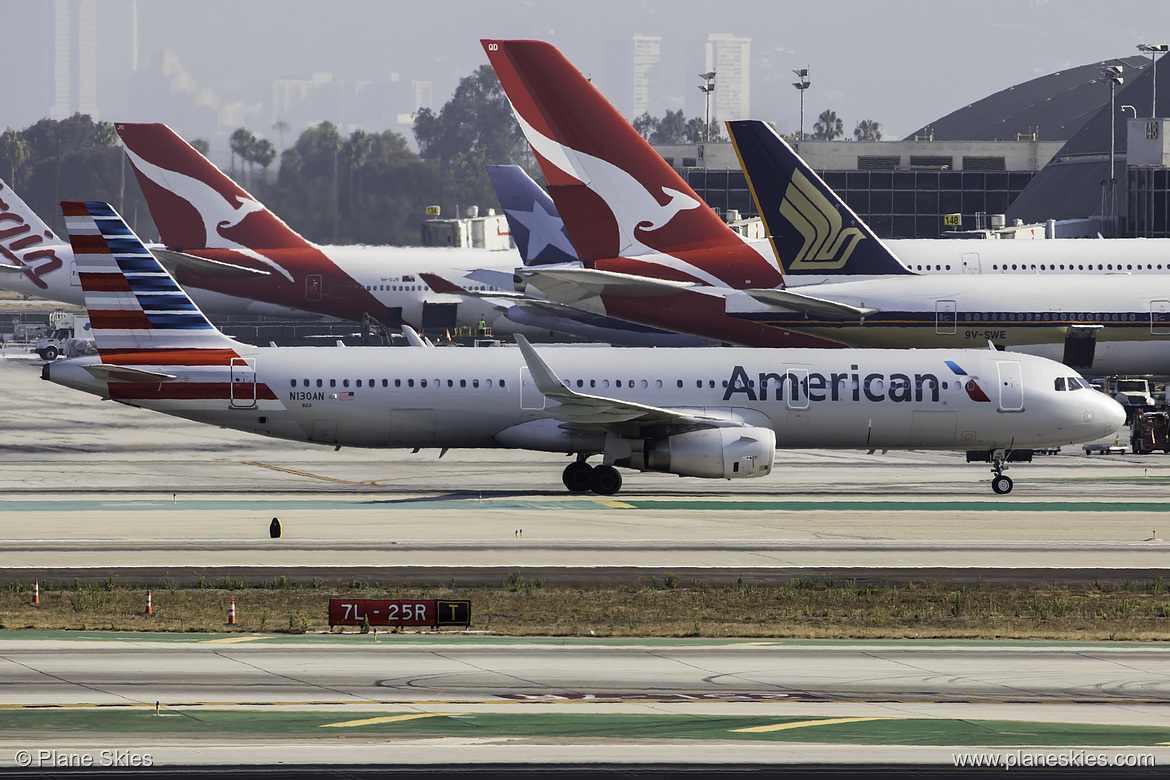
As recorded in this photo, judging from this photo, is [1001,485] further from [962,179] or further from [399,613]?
[962,179]

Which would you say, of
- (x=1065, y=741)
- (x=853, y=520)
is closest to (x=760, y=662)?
(x=1065, y=741)

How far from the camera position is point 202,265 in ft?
260

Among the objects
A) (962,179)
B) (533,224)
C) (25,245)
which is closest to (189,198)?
(533,224)

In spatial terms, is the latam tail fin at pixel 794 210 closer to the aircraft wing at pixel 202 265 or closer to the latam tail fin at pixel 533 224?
the latam tail fin at pixel 533 224

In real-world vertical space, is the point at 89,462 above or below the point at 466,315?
below

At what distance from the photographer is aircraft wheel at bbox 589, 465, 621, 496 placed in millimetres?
41531

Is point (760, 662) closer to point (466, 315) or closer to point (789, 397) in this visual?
point (789, 397)

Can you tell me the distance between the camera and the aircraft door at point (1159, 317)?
5431 cm

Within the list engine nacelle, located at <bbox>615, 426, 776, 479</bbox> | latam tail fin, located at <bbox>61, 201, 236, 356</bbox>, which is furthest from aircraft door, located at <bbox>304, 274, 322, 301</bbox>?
engine nacelle, located at <bbox>615, 426, 776, 479</bbox>

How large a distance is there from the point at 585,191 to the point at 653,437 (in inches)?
640

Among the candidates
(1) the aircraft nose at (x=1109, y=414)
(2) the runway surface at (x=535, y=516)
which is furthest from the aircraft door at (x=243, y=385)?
(1) the aircraft nose at (x=1109, y=414)

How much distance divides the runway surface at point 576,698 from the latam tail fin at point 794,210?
3322 cm

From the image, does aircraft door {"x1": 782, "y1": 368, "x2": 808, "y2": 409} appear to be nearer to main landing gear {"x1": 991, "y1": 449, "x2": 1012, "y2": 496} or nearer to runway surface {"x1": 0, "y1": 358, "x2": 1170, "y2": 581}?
runway surface {"x1": 0, "y1": 358, "x2": 1170, "y2": 581}

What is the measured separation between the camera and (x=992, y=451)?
4397 cm
